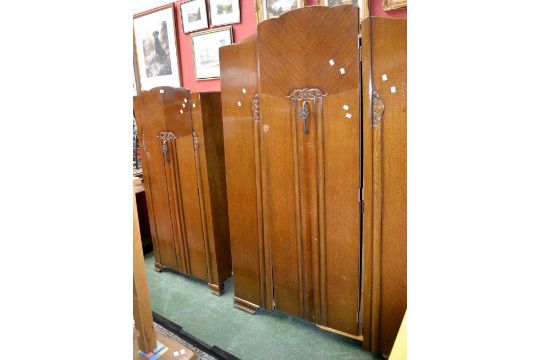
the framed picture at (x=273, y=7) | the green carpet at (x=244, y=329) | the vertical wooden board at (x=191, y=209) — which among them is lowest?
the green carpet at (x=244, y=329)

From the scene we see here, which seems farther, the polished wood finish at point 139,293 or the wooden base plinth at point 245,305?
the wooden base plinth at point 245,305

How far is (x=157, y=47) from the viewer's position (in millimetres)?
3510

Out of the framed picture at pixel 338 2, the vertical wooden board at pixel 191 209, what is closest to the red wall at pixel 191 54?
the framed picture at pixel 338 2

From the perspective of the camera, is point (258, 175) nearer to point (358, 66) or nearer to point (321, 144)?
point (321, 144)

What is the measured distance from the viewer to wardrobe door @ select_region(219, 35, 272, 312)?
1.80 meters

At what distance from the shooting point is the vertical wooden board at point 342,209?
1524 mm

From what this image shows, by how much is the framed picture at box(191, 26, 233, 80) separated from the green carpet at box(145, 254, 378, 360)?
2.09 m

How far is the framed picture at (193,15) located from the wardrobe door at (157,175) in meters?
1.12

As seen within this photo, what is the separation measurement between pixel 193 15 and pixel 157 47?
0.70 metres

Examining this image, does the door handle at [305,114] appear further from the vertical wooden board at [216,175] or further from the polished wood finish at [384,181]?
the vertical wooden board at [216,175]

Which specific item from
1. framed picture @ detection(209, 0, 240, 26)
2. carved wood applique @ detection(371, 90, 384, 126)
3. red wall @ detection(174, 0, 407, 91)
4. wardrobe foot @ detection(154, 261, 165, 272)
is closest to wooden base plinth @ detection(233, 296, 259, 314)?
wardrobe foot @ detection(154, 261, 165, 272)
